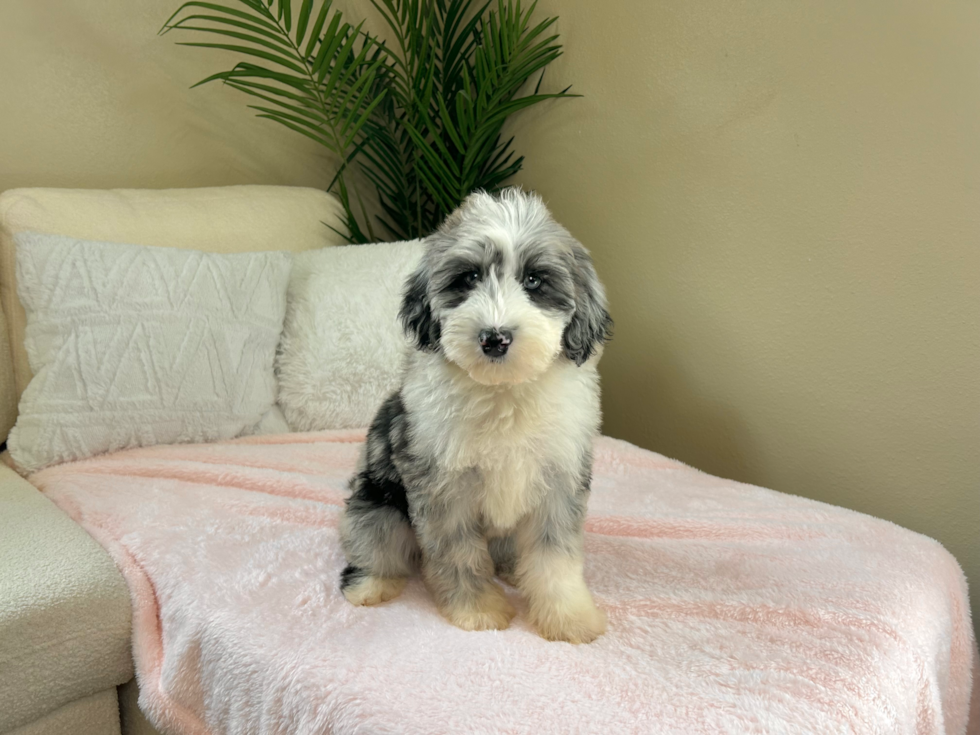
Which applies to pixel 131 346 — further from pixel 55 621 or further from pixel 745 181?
pixel 745 181

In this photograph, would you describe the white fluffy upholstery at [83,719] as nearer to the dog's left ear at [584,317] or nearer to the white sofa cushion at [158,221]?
the white sofa cushion at [158,221]

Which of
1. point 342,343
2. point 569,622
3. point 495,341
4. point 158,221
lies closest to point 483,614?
point 569,622

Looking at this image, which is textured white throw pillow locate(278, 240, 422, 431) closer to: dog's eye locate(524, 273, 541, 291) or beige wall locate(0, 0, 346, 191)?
beige wall locate(0, 0, 346, 191)

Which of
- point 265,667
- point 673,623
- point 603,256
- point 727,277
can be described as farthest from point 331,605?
point 603,256

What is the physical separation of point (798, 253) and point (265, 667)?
1.60m

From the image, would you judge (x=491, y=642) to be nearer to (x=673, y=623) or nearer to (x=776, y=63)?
(x=673, y=623)

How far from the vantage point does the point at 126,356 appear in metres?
1.86

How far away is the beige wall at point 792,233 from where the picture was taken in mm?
1665

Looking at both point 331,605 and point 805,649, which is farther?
point 331,605

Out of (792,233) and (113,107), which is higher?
(113,107)

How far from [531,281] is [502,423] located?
24 cm

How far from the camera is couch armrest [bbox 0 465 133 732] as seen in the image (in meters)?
1.25

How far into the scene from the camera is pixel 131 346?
6.11 ft

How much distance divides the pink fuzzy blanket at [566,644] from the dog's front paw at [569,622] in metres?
0.03
